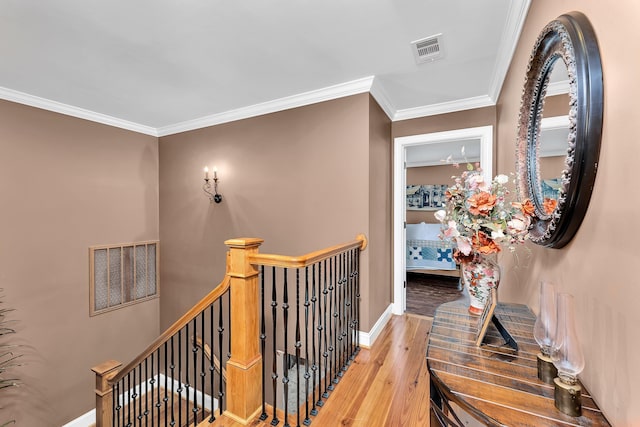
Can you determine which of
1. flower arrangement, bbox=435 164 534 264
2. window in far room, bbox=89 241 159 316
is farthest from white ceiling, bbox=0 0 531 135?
window in far room, bbox=89 241 159 316

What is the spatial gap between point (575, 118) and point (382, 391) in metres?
1.90

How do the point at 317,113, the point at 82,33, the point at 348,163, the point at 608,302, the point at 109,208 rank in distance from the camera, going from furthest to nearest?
the point at 109,208 < the point at 317,113 < the point at 348,163 < the point at 82,33 < the point at 608,302

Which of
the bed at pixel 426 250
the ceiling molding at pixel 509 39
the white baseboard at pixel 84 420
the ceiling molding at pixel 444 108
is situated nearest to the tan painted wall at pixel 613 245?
the ceiling molding at pixel 509 39

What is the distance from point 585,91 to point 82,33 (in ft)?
9.44

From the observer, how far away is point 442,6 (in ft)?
5.52

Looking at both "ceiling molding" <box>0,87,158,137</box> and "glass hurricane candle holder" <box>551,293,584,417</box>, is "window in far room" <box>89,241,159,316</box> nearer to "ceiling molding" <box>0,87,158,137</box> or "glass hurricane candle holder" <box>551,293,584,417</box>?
"ceiling molding" <box>0,87,158,137</box>

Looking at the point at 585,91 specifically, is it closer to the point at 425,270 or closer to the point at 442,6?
the point at 442,6

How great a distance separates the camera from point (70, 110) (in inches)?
126

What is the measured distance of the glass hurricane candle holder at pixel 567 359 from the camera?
A: 735 millimetres

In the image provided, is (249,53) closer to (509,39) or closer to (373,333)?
(509,39)

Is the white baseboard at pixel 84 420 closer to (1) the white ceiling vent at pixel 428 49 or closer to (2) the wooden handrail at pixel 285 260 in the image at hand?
(2) the wooden handrail at pixel 285 260

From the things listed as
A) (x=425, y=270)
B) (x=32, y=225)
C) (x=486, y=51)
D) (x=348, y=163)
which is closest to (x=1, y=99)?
(x=32, y=225)

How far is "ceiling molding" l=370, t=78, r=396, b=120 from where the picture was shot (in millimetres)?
2614

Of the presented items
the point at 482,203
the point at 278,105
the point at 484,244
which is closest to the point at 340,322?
the point at 484,244
